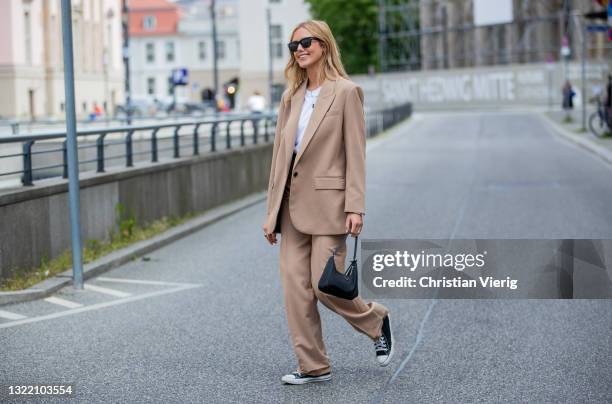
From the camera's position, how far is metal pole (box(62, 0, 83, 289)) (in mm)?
10695

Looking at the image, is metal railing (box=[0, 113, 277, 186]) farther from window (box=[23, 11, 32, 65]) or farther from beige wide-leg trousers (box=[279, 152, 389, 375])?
window (box=[23, 11, 32, 65])

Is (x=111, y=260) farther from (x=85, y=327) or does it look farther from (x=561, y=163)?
(x=561, y=163)

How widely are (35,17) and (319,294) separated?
148 ft

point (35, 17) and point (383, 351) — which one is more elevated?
point (35, 17)

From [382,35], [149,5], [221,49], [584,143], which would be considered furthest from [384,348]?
[149,5]

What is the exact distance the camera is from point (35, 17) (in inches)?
1948

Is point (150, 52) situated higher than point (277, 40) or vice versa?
point (150, 52)

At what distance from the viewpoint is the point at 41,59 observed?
164ft

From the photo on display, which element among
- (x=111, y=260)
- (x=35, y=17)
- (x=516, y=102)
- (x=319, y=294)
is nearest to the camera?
(x=319, y=294)

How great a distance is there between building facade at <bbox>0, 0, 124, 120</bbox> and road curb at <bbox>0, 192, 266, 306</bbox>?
3014cm

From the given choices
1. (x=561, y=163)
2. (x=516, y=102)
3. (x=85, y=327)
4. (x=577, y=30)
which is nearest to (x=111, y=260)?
(x=85, y=327)

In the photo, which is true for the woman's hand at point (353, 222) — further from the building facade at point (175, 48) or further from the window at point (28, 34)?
the building facade at point (175, 48)

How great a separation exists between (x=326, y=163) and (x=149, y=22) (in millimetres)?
121989

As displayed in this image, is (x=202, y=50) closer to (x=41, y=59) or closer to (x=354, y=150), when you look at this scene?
(x=41, y=59)
